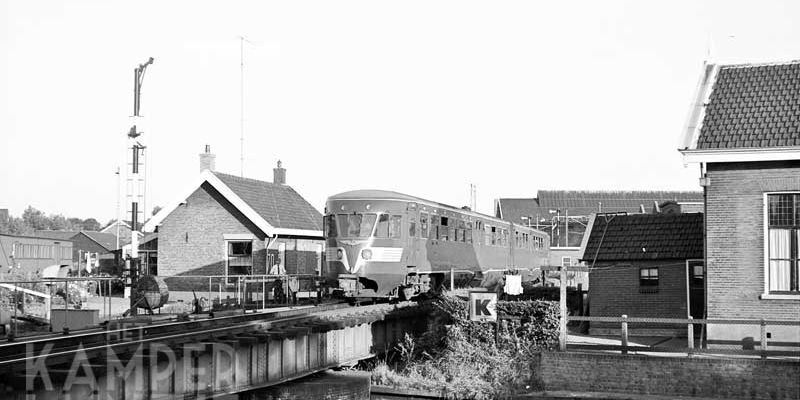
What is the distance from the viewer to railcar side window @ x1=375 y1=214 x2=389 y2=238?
23609 mm

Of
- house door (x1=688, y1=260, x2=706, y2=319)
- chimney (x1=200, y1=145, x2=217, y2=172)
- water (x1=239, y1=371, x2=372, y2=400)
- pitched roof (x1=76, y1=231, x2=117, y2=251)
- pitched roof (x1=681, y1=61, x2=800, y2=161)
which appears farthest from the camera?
pitched roof (x1=76, y1=231, x2=117, y2=251)

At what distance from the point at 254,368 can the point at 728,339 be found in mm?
10185

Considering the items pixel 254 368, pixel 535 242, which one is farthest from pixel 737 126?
pixel 535 242

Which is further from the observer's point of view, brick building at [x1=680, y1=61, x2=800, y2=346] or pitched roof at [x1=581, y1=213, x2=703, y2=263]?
pitched roof at [x1=581, y1=213, x2=703, y2=263]

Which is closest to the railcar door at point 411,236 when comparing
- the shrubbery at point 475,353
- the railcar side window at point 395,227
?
the railcar side window at point 395,227

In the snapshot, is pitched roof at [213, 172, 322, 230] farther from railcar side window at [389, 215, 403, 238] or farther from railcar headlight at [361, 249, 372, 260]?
railcar side window at [389, 215, 403, 238]

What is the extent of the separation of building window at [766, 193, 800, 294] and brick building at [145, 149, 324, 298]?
61.7ft

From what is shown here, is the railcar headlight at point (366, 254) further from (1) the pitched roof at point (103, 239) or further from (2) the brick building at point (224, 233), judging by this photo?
(1) the pitched roof at point (103, 239)

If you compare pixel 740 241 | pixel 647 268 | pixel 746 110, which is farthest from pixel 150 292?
pixel 746 110

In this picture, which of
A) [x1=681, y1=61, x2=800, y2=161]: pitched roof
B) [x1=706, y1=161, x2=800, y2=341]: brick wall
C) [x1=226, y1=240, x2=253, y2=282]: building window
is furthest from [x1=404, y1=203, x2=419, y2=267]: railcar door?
[x1=226, y1=240, x2=253, y2=282]: building window

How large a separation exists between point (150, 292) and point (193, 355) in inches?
429

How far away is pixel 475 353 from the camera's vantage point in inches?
843

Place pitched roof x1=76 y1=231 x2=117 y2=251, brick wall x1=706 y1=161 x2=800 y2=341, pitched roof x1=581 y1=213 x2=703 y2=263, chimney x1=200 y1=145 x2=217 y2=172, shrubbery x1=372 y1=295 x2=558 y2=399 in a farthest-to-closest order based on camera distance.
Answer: pitched roof x1=76 y1=231 x2=117 y2=251
chimney x1=200 y1=145 x2=217 y2=172
pitched roof x1=581 y1=213 x2=703 y2=263
shrubbery x1=372 y1=295 x2=558 y2=399
brick wall x1=706 y1=161 x2=800 y2=341

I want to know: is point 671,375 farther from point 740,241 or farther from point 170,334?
point 170,334
